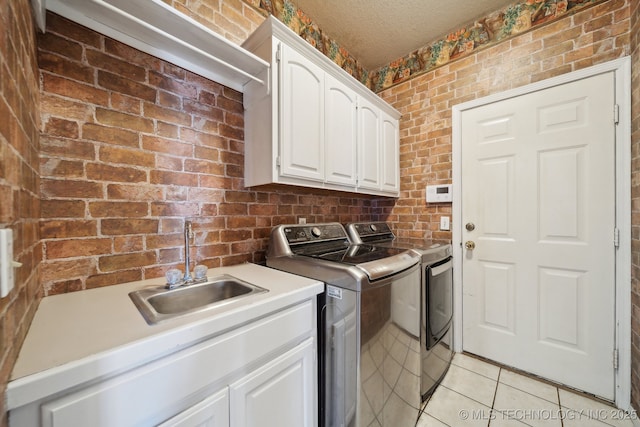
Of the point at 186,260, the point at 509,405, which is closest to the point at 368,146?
the point at 186,260

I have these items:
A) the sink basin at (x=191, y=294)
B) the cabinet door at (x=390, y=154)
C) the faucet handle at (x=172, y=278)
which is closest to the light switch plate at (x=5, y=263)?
the sink basin at (x=191, y=294)

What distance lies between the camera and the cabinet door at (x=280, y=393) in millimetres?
820

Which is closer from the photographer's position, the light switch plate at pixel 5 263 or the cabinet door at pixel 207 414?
the light switch plate at pixel 5 263

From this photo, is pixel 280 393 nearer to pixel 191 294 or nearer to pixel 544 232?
pixel 191 294

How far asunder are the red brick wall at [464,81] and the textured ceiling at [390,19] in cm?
30

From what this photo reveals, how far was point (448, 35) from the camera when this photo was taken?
2.14 meters

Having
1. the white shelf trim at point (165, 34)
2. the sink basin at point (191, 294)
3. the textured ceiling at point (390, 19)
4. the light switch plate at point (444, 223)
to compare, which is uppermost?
the textured ceiling at point (390, 19)

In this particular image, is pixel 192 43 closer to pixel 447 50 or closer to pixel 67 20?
pixel 67 20

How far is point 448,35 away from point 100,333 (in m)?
3.03

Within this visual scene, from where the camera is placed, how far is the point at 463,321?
2068mm

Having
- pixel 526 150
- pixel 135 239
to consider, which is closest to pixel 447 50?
pixel 526 150

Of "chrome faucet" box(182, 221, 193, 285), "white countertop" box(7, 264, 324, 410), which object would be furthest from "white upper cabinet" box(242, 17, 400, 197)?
"white countertop" box(7, 264, 324, 410)

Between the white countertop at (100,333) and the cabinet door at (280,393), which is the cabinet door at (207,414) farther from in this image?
the white countertop at (100,333)

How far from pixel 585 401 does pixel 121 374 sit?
99.8 inches
